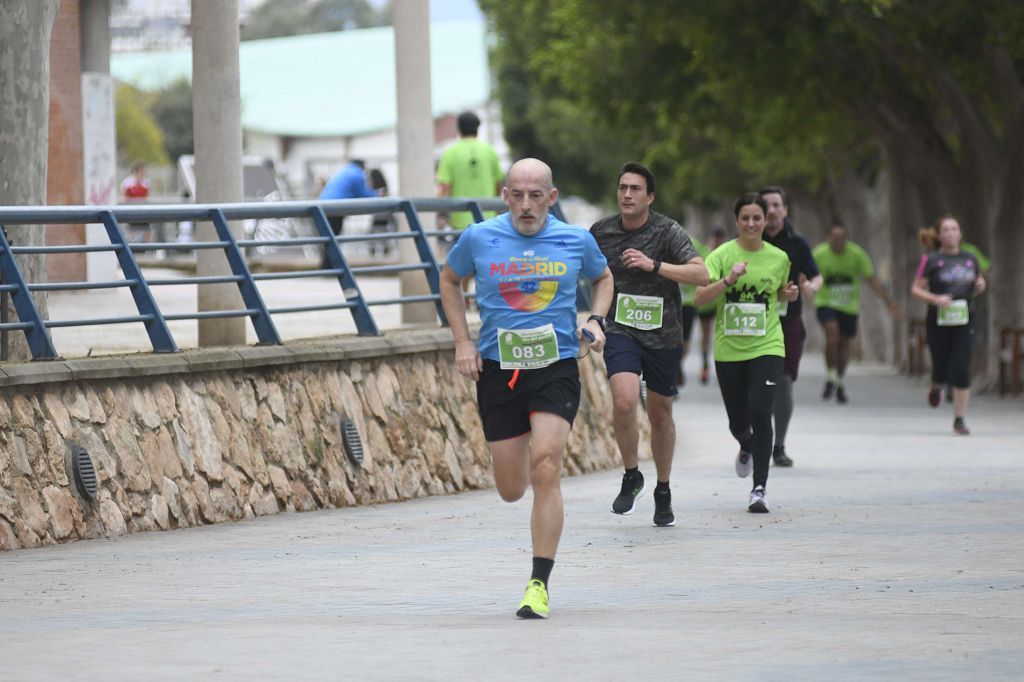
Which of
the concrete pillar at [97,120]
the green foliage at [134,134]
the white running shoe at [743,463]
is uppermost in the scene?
the green foliage at [134,134]

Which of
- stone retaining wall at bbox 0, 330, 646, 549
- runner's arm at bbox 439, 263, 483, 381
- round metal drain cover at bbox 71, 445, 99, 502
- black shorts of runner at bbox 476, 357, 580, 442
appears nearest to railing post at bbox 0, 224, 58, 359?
stone retaining wall at bbox 0, 330, 646, 549

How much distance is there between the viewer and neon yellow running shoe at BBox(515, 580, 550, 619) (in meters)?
8.09

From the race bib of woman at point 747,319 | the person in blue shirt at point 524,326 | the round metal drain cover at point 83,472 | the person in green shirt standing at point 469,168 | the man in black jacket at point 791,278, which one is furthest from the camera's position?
the person in green shirt standing at point 469,168

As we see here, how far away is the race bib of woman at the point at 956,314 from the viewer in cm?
1914

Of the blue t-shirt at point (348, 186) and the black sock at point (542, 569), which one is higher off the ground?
the blue t-shirt at point (348, 186)

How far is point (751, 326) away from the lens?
12359 millimetres

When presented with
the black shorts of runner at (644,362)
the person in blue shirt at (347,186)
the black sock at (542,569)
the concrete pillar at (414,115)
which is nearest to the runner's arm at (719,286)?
the black shorts of runner at (644,362)

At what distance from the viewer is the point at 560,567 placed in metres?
9.75

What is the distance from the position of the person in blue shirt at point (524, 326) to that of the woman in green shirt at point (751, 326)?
3470mm

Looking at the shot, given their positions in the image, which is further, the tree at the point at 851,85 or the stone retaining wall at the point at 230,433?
the tree at the point at 851,85

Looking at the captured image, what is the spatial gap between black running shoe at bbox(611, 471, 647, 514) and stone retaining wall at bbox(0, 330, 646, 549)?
2.05 m

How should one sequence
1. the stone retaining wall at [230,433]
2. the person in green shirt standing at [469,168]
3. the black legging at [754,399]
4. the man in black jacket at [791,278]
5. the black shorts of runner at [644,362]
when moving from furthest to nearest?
1. the person in green shirt standing at [469,168]
2. the man in black jacket at [791,278]
3. the black legging at [754,399]
4. the black shorts of runner at [644,362]
5. the stone retaining wall at [230,433]

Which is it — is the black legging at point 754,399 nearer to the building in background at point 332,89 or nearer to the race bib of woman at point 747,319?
the race bib of woman at point 747,319

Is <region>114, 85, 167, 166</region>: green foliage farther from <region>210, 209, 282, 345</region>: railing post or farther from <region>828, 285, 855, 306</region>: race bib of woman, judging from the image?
<region>210, 209, 282, 345</region>: railing post
